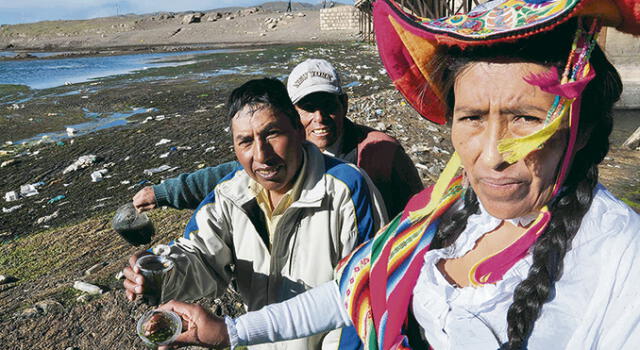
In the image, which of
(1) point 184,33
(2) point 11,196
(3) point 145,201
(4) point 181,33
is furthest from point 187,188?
(4) point 181,33

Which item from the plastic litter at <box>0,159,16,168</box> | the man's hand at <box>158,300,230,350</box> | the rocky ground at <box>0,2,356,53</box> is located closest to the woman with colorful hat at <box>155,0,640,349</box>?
the man's hand at <box>158,300,230,350</box>

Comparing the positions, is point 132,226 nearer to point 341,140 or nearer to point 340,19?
point 341,140

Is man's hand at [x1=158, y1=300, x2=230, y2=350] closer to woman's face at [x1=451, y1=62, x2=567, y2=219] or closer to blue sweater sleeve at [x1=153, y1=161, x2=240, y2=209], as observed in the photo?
woman's face at [x1=451, y1=62, x2=567, y2=219]

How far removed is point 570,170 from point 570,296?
1.04ft

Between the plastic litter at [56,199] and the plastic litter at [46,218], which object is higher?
the plastic litter at [56,199]

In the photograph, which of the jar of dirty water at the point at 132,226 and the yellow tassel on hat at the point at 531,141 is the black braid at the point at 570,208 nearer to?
the yellow tassel on hat at the point at 531,141

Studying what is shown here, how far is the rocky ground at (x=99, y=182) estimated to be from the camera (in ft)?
11.6

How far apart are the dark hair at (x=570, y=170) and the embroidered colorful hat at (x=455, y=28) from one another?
52 mm

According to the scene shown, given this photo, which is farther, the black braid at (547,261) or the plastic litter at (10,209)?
the plastic litter at (10,209)

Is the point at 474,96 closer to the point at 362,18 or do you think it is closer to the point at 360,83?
the point at 360,83

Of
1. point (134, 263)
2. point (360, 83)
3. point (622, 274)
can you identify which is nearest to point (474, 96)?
point (622, 274)

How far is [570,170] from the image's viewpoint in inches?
47.3

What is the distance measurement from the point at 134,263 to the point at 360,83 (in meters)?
13.3

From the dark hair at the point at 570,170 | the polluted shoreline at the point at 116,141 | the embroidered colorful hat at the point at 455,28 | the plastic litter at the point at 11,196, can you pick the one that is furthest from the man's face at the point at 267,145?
the plastic litter at the point at 11,196
